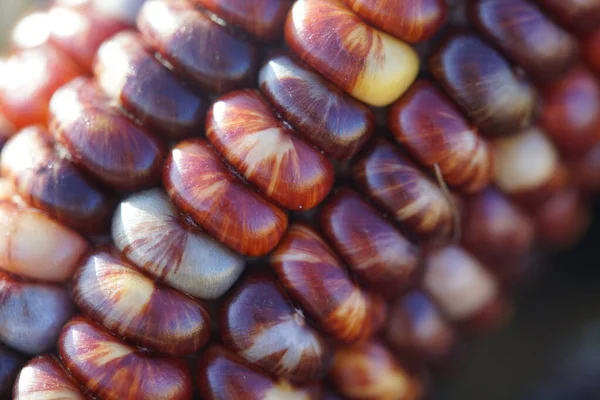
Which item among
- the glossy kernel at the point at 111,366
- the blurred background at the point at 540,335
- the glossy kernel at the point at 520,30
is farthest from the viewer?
the blurred background at the point at 540,335

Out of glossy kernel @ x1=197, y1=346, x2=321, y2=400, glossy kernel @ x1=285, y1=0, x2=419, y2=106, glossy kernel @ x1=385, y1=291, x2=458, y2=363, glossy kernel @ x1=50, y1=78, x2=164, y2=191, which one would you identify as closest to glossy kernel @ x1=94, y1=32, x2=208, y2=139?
glossy kernel @ x1=50, y1=78, x2=164, y2=191

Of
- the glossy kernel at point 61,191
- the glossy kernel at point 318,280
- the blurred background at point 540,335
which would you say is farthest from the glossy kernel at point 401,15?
the blurred background at point 540,335

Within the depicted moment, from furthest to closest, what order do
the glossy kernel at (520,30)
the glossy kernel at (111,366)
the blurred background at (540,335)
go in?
the blurred background at (540,335) → the glossy kernel at (520,30) → the glossy kernel at (111,366)

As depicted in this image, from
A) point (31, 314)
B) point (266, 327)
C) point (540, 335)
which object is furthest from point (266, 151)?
point (540, 335)

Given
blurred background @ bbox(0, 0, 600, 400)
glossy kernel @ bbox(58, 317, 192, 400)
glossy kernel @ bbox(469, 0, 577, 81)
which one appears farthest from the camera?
blurred background @ bbox(0, 0, 600, 400)

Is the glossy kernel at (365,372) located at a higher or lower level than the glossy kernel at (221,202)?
lower

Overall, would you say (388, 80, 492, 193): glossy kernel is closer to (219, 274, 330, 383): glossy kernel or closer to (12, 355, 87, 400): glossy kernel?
(219, 274, 330, 383): glossy kernel

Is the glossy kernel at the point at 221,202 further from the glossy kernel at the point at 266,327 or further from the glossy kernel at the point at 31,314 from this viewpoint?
the glossy kernel at the point at 31,314
